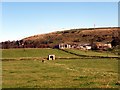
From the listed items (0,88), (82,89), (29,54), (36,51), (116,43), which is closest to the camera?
(82,89)

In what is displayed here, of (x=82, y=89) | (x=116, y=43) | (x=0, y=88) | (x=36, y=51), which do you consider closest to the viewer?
(x=82, y=89)

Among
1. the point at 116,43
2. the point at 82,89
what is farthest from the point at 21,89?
the point at 116,43

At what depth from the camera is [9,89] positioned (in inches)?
889

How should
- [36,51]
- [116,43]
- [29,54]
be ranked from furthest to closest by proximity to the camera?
[116,43] → [36,51] → [29,54]

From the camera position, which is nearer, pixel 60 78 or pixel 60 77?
pixel 60 78

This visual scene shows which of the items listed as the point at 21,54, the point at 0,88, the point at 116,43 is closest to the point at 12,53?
the point at 21,54

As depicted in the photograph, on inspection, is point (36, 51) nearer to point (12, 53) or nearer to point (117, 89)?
point (12, 53)

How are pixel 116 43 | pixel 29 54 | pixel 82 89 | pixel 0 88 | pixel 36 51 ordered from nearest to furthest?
1. pixel 82 89
2. pixel 0 88
3. pixel 29 54
4. pixel 36 51
5. pixel 116 43

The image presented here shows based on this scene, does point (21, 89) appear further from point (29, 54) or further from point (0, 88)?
point (29, 54)

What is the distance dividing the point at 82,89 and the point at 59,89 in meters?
1.65

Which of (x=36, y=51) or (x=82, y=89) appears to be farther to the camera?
(x=36, y=51)

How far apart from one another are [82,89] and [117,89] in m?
2.44

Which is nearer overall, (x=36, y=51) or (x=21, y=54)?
(x=21, y=54)

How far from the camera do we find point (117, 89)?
21.7 m
